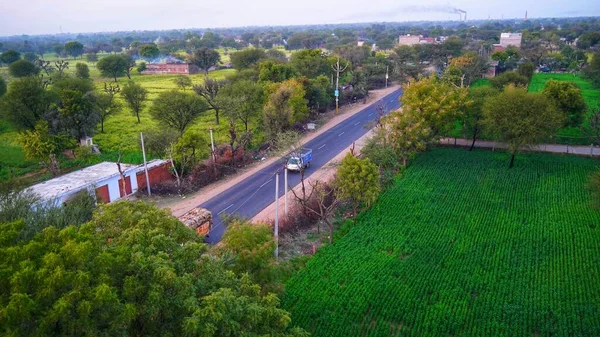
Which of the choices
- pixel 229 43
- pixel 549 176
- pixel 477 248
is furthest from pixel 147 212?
pixel 229 43

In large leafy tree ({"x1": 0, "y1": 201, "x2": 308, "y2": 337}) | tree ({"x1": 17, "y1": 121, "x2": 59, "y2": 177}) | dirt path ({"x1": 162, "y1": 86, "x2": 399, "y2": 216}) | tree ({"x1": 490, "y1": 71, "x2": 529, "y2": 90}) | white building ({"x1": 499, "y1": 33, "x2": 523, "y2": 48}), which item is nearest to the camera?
large leafy tree ({"x1": 0, "y1": 201, "x2": 308, "y2": 337})

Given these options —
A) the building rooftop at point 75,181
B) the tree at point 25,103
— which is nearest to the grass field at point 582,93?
the building rooftop at point 75,181

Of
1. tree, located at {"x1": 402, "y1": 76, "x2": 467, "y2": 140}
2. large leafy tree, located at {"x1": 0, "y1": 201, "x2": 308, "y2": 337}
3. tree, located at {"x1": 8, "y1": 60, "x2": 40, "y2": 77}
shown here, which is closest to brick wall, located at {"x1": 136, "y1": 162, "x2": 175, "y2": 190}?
large leafy tree, located at {"x1": 0, "y1": 201, "x2": 308, "y2": 337}

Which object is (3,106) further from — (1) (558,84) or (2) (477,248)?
(1) (558,84)

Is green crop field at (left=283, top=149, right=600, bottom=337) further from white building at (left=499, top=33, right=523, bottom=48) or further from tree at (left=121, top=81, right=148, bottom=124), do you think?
white building at (left=499, top=33, right=523, bottom=48)

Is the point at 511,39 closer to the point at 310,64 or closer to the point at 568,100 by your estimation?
the point at 310,64

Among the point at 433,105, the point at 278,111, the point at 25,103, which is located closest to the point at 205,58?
the point at 25,103
